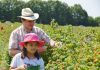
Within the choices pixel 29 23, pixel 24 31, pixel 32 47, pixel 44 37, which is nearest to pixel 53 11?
pixel 44 37

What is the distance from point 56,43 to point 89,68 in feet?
7.06

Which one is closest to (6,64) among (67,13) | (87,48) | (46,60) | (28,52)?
(46,60)

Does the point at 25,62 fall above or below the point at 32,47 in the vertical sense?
below

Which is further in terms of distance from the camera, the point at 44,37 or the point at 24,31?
the point at 44,37

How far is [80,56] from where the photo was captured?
717 centimetres

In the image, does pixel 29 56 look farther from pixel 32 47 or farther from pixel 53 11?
pixel 53 11

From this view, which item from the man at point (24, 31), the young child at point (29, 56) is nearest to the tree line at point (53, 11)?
the man at point (24, 31)

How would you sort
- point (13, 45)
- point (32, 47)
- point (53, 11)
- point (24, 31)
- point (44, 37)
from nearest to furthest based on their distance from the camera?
1. point (32, 47)
2. point (13, 45)
3. point (24, 31)
4. point (44, 37)
5. point (53, 11)

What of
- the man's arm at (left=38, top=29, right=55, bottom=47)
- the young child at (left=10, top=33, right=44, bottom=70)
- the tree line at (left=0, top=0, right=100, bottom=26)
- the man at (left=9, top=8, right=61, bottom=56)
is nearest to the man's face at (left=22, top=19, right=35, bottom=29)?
the man at (left=9, top=8, right=61, bottom=56)

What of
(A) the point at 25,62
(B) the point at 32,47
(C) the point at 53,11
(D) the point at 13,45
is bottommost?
(C) the point at 53,11

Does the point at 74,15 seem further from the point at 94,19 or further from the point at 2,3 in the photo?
the point at 2,3

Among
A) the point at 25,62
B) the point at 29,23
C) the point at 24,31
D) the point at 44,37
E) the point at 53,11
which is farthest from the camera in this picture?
the point at 53,11

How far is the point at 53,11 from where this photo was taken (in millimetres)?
96875

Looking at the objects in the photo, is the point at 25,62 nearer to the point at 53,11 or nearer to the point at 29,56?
the point at 29,56
